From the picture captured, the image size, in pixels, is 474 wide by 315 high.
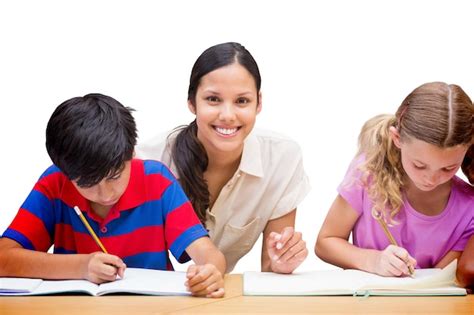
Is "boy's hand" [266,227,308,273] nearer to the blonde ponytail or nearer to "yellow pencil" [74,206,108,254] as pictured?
the blonde ponytail

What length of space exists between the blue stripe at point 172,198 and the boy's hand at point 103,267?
0.76 ft

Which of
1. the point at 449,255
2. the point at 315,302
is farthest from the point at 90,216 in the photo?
the point at 449,255

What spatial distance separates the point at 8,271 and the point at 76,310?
0.31 metres

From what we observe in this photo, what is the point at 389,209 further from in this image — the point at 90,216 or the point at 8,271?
the point at 8,271

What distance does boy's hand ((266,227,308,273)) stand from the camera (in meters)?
2.12

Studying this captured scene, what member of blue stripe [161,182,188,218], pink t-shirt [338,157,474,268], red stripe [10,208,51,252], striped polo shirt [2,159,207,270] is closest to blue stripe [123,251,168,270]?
striped polo shirt [2,159,207,270]

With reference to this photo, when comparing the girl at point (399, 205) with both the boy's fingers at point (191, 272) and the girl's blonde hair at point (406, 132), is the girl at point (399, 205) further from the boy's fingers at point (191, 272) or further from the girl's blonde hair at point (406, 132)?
the boy's fingers at point (191, 272)

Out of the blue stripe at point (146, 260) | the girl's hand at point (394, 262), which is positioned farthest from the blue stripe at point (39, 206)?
the girl's hand at point (394, 262)

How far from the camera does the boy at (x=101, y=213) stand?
2021mm

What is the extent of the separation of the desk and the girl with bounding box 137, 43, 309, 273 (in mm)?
360

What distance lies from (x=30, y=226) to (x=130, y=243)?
0.24 m

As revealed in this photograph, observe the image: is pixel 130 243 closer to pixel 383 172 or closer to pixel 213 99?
pixel 213 99

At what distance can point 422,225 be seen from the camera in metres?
2.30

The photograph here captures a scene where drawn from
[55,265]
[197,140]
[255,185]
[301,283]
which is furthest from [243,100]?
[55,265]
